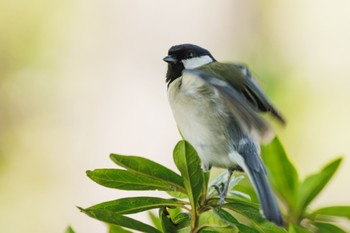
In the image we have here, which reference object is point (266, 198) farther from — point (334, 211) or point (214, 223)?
point (334, 211)

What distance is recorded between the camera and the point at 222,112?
79.7 inches

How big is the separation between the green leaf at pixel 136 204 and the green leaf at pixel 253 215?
13cm

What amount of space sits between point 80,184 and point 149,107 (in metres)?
→ 0.92

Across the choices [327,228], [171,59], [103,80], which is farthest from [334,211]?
[103,80]

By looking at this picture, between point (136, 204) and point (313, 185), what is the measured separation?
60cm

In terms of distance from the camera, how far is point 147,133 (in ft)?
18.4

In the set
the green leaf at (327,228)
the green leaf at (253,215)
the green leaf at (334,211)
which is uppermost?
the green leaf at (253,215)

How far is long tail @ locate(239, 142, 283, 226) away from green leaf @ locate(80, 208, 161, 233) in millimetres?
264

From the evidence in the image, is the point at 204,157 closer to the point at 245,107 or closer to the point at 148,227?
the point at 245,107

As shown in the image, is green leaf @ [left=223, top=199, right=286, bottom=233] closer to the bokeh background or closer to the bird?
the bird

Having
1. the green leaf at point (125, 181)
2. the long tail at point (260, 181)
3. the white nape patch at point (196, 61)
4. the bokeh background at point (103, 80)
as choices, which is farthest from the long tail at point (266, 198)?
the bokeh background at point (103, 80)

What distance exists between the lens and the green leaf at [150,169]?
142cm

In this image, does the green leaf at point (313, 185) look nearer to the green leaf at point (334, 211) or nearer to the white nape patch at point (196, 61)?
the green leaf at point (334, 211)

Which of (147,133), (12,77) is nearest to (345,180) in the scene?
(147,133)
